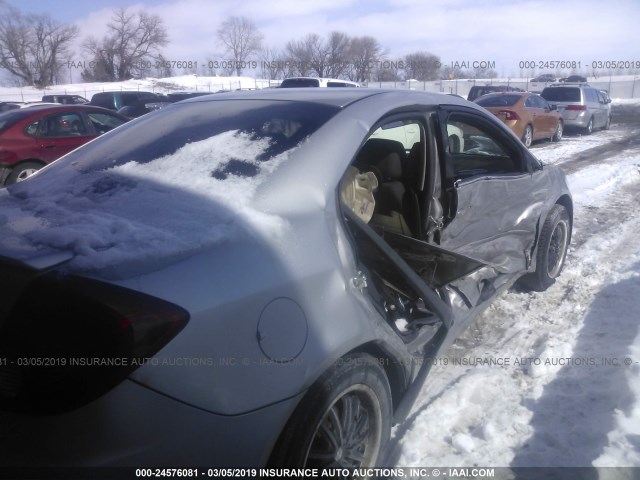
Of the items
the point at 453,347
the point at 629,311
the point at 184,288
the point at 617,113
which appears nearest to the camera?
the point at 184,288

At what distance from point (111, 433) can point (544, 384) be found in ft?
8.27

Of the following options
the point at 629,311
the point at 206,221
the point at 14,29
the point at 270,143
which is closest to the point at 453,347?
the point at 629,311

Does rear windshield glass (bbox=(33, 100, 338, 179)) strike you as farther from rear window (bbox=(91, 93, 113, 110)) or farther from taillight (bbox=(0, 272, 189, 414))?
rear window (bbox=(91, 93, 113, 110))

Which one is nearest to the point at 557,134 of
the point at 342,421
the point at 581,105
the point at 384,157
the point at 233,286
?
the point at 581,105

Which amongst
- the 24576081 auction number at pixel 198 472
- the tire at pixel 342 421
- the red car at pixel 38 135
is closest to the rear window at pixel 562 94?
the red car at pixel 38 135

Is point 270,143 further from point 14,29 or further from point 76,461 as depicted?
point 14,29

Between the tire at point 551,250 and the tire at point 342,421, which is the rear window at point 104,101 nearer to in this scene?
the tire at point 551,250

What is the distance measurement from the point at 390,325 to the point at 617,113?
1239 inches

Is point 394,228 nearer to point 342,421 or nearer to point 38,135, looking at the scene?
point 342,421

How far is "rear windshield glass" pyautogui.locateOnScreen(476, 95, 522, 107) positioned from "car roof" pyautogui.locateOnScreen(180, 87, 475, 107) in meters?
11.5

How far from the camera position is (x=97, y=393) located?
1477mm

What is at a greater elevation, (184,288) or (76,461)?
(184,288)

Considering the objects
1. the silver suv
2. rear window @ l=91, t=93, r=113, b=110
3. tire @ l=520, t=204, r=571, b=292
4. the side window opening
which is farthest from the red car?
the silver suv

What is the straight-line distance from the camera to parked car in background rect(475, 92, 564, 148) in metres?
13.2
